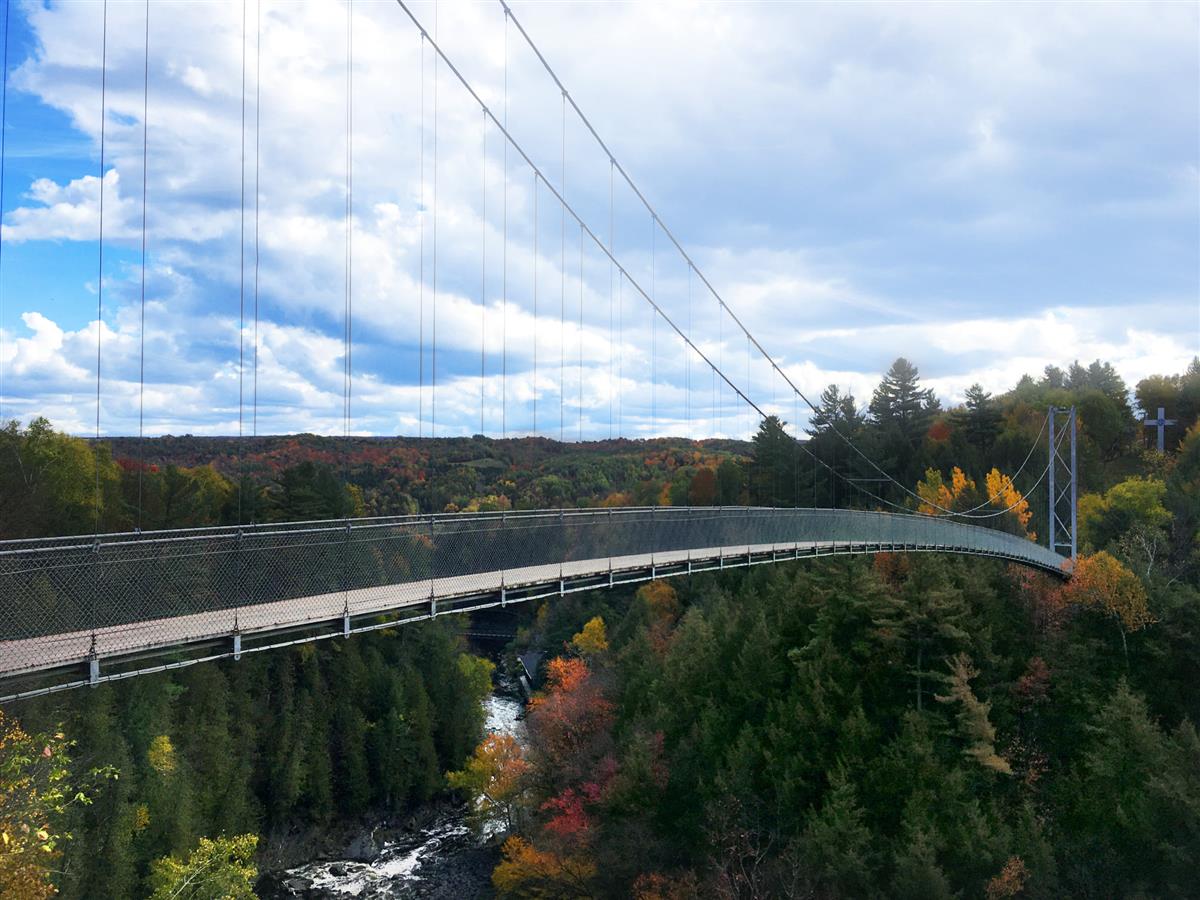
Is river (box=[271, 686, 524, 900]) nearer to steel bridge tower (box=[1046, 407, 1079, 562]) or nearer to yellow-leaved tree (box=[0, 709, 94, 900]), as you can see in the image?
yellow-leaved tree (box=[0, 709, 94, 900])

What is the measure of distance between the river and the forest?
42.8 inches

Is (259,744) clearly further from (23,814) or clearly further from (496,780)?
(23,814)

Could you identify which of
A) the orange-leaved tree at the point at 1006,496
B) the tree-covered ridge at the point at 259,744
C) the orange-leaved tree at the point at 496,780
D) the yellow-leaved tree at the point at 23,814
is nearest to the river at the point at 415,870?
the orange-leaved tree at the point at 496,780

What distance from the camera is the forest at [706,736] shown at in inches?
680

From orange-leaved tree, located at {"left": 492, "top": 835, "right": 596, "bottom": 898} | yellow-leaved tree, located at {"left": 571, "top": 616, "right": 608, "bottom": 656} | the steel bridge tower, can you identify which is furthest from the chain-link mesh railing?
the steel bridge tower

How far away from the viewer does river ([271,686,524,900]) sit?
22703 millimetres

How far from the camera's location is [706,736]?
2230 centimetres

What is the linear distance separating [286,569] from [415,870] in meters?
18.3

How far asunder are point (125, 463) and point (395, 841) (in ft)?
47.8

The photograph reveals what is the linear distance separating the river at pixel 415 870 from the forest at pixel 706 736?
42.8 inches

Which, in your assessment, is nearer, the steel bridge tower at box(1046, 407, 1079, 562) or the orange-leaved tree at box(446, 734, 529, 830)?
the orange-leaved tree at box(446, 734, 529, 830)

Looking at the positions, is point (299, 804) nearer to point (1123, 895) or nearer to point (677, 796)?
point (677, 796)

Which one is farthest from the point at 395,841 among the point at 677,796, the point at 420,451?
the point at 420,451

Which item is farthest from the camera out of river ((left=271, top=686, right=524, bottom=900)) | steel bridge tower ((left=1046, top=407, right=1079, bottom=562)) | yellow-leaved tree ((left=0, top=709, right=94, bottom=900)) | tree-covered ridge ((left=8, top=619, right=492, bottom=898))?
steel bridge tower ((left=1046, top=407, right=1079, bottom=562))
